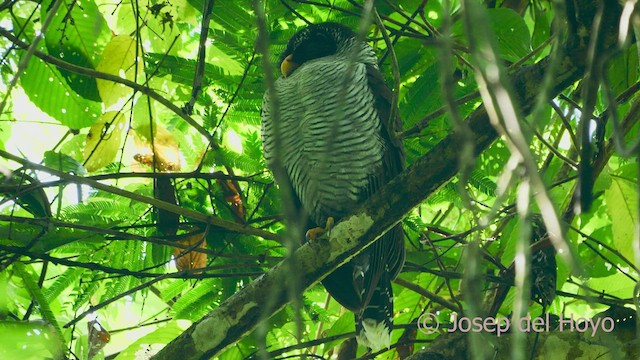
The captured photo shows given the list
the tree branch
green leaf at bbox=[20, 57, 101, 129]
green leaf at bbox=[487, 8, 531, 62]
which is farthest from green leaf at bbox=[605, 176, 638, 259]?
green leaf at bbox=[20, 57, 101, 129]

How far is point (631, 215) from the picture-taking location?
11.4ft

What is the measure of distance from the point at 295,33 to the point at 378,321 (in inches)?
58.9

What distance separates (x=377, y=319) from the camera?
11.2ft

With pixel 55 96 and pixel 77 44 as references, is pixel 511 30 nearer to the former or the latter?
pixel 77 44

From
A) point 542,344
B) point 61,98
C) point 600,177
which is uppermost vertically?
point 61,98

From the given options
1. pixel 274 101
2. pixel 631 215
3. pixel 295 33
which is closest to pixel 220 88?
pixel 295 33

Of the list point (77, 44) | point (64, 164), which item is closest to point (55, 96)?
point (77, 44)

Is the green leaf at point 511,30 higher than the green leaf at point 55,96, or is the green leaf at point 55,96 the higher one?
the green leaf at point 55,96

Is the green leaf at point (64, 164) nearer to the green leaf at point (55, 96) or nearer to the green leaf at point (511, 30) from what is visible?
the green leaf at point (55, 96)

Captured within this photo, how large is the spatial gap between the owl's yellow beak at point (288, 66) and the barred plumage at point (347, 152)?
0.05m

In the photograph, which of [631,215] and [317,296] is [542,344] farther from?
[317,296]

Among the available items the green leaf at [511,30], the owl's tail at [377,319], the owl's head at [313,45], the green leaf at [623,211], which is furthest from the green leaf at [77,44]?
the green leaf at [623,211]

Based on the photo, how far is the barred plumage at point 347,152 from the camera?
3.40 meters

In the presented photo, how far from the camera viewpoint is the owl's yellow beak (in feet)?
13.2
